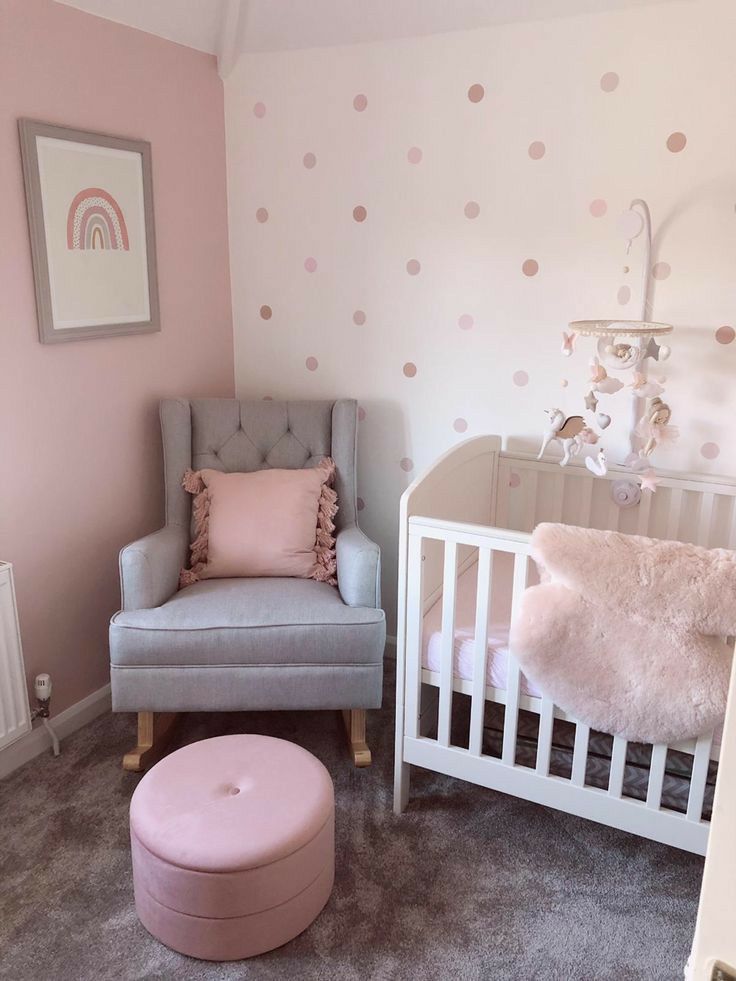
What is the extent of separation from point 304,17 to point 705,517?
1.92 metres

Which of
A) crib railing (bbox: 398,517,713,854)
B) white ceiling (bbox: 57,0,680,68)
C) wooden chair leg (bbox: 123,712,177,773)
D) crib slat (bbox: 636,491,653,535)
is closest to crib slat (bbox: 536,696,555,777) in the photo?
crib railing (bbox: 398,517,713,854)

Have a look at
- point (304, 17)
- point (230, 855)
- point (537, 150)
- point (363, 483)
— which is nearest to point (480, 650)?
point (230, 855)

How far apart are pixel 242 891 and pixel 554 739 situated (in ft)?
2.71

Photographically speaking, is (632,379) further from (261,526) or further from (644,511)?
(261,526)

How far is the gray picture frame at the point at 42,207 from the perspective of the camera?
2.17 metres

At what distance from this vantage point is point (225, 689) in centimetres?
221

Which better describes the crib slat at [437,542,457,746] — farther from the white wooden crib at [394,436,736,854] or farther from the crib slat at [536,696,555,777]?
the crib slat at [536,696,555,777]

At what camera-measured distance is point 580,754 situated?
187 cm

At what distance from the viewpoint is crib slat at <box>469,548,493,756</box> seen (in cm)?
190

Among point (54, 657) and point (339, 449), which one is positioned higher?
point (339, 449)

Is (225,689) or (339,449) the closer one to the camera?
(225,689)

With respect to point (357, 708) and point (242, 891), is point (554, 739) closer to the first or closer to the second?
point (357, 708)

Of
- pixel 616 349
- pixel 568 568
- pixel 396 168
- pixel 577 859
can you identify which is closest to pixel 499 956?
pixel 577 859

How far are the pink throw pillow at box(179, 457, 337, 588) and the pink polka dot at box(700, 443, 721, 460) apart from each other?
1.12 meters
